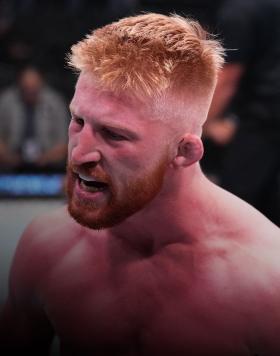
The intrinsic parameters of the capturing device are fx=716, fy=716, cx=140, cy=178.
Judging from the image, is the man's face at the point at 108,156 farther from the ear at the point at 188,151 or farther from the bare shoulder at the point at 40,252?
the bare shoulder at the point at 40,252

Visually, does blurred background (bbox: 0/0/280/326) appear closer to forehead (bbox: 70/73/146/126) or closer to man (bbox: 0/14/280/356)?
man (bbox: 0/14/280/356)

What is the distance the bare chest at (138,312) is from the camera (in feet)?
3.12

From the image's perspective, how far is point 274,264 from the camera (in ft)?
3.04

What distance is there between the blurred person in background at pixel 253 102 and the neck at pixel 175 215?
23.6 inches

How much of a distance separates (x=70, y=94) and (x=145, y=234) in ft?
4.15

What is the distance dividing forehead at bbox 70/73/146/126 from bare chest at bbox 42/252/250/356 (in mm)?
230

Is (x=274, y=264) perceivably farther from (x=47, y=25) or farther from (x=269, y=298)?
(x=47, y=25)

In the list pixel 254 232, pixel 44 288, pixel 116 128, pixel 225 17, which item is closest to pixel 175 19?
pixel 116 128

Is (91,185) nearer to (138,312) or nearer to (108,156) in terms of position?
(108,156)

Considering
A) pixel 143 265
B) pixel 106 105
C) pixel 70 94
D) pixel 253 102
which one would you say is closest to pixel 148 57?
pixel 106 105

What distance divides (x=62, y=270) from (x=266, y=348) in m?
0.30

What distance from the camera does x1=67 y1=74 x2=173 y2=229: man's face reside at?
86 cm

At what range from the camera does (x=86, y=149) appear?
868 millimetres

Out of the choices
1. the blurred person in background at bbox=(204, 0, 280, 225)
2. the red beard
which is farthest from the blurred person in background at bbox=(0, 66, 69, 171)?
the red beard
